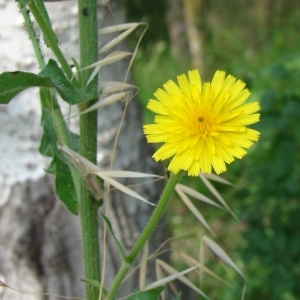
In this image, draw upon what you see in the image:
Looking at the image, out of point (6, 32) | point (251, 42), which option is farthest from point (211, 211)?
point (251, 42)

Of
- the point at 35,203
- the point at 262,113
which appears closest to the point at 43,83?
the point at 35,203

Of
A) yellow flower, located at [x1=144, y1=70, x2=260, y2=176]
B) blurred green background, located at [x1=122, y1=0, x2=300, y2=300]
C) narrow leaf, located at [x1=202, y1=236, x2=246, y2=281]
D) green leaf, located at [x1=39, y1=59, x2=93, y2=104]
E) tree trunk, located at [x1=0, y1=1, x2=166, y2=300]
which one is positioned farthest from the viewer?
blurred green background, located at [x1=122, y1=0, x2=300, y2=300]

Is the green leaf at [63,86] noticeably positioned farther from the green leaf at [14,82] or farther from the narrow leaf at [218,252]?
the narrow leaf at [218,252]

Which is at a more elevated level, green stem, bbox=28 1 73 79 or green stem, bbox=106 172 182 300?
green stem, bbox=28 1 73 79

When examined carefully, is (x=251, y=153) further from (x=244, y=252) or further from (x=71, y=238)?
(x=71, y=238)

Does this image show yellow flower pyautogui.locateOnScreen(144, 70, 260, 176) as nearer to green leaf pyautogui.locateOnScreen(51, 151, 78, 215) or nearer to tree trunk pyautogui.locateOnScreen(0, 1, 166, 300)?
green leaf pyautogui.locateOnScreen(51, 151, 78, 215)

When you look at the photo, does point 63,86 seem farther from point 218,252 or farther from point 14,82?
point 218,252

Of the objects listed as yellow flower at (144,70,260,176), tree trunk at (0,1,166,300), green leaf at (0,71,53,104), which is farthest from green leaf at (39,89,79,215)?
tree trunk at (0,1,166,300)

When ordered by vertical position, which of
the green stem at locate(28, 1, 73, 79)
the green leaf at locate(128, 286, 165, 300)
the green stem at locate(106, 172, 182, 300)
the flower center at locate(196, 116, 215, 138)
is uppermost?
the green stem at locate(28, 1, 73, 79)
